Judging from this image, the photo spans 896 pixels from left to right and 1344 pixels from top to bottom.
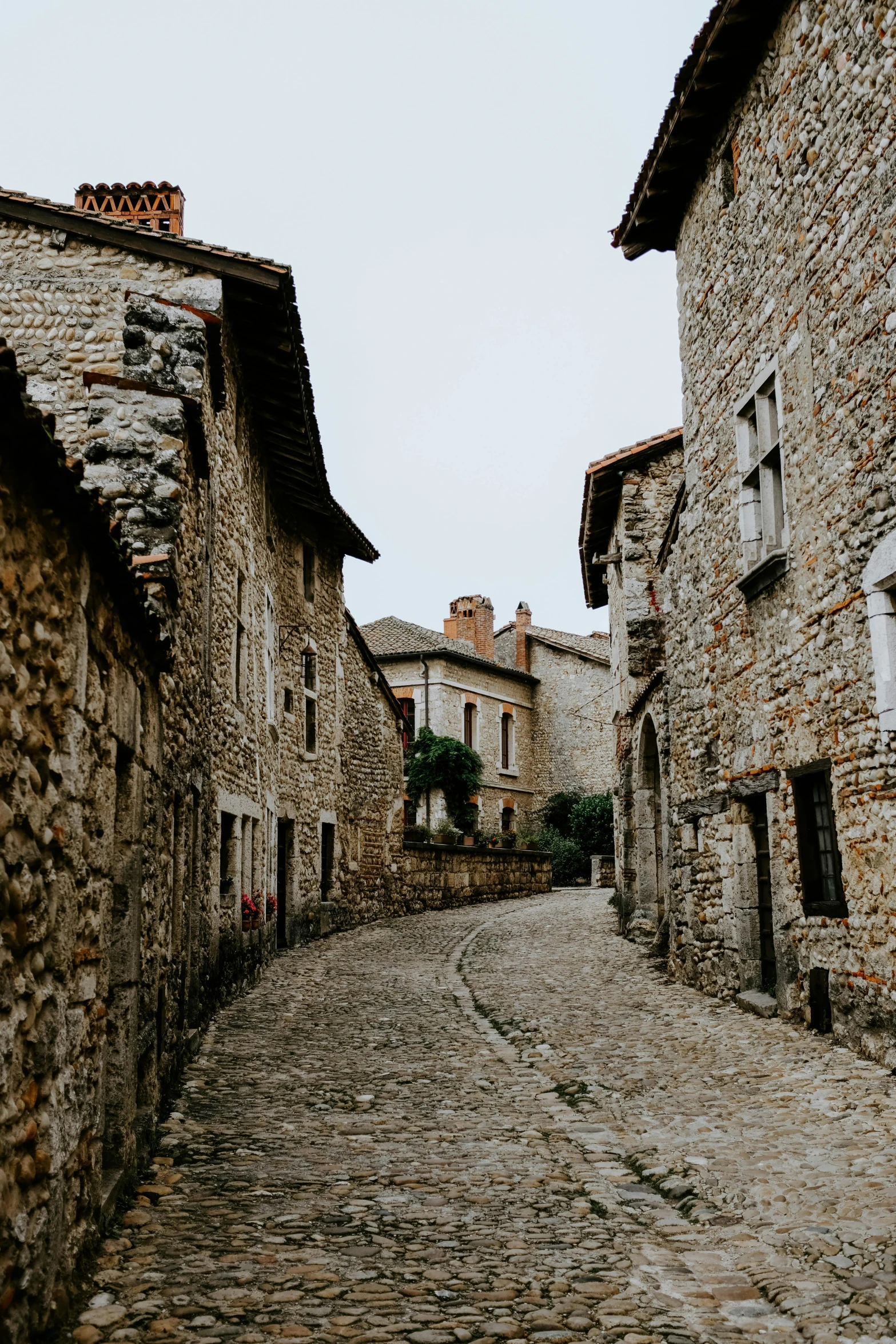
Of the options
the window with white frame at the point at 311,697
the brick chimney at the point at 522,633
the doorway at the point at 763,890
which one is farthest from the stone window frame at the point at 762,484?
the brick chimney at the point at 522,633

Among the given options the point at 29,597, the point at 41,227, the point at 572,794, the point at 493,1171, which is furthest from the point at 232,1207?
the point at 572,794

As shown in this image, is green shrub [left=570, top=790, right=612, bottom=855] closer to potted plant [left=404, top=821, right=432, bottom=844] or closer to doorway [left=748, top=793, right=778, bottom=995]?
potted plant [left=404, top=821, right=432, bottom=844]

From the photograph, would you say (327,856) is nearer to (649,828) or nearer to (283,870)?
(283,870)

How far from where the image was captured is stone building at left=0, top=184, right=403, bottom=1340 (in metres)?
3.01

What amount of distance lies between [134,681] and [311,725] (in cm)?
1212

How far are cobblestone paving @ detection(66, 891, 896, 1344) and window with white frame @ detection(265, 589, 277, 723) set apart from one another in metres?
5.40

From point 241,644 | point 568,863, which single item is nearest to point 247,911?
point 241,644

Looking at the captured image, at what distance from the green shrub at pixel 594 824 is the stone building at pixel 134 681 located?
629 inches

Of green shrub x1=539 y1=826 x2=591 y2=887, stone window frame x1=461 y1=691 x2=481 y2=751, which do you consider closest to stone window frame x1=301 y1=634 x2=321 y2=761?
green shrub x1=539 y1=826 x2=591 y2=887

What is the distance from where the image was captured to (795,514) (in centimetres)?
799

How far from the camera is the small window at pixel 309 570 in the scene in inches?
650

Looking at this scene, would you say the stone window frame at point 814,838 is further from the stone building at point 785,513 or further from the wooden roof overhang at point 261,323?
the wooden roof overhang at point 261,323

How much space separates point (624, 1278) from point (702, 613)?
7358mm

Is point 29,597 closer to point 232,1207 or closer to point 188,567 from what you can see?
point 232,1207
